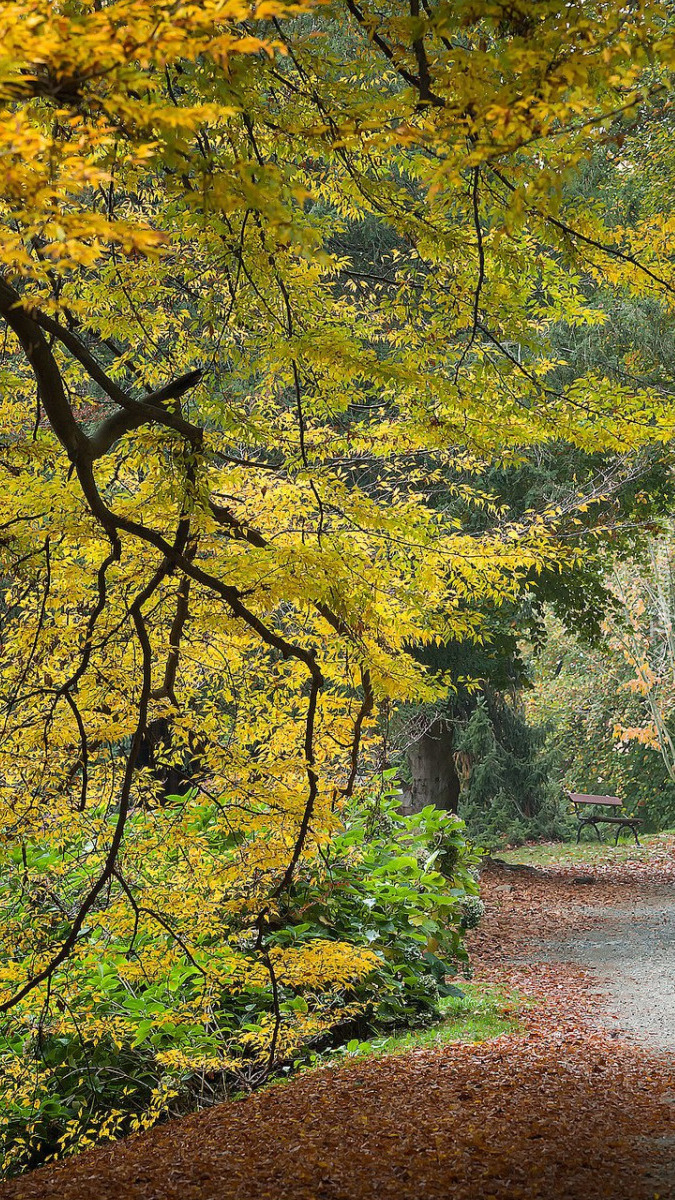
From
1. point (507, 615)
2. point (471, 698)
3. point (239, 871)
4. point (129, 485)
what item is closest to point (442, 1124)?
point (239, 871)

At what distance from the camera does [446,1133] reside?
13.6 feet

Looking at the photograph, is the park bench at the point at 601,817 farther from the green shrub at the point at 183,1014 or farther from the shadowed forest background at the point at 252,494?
the shadowed forest background at the point at 252,494

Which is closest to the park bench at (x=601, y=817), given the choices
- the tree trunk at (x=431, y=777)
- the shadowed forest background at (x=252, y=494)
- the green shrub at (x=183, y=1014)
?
the tree trunk at (x=431, y=777)

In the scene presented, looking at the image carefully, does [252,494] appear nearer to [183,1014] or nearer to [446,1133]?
[183,1014]

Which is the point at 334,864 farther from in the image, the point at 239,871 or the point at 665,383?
the point at 665,383

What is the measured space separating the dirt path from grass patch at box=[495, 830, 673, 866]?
10352 mm

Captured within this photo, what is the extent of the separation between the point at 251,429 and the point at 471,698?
1419 centimetres

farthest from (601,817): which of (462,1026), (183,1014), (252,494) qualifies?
(252,494)

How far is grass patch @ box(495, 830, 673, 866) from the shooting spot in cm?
1772

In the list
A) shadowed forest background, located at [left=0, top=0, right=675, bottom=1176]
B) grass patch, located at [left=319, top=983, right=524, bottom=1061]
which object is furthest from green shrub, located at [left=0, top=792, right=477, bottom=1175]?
grass patch, located at [left=319, top=983, right=524, bottom=1061]

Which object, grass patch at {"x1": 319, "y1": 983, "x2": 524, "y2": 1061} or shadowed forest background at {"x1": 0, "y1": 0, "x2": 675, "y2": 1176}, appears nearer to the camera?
shadowed forest background at {"x1": 0, "y1": 0, "x2": 675, "y2": 1176}

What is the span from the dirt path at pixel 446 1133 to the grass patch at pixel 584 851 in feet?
34.0

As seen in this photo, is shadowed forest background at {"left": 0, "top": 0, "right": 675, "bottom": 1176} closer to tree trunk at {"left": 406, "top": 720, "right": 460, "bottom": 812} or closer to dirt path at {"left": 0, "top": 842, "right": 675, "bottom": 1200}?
dirt path at {"left": 0, "top": 842, "right": 675, "bottom": 1200}

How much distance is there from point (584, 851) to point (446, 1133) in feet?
49.8
